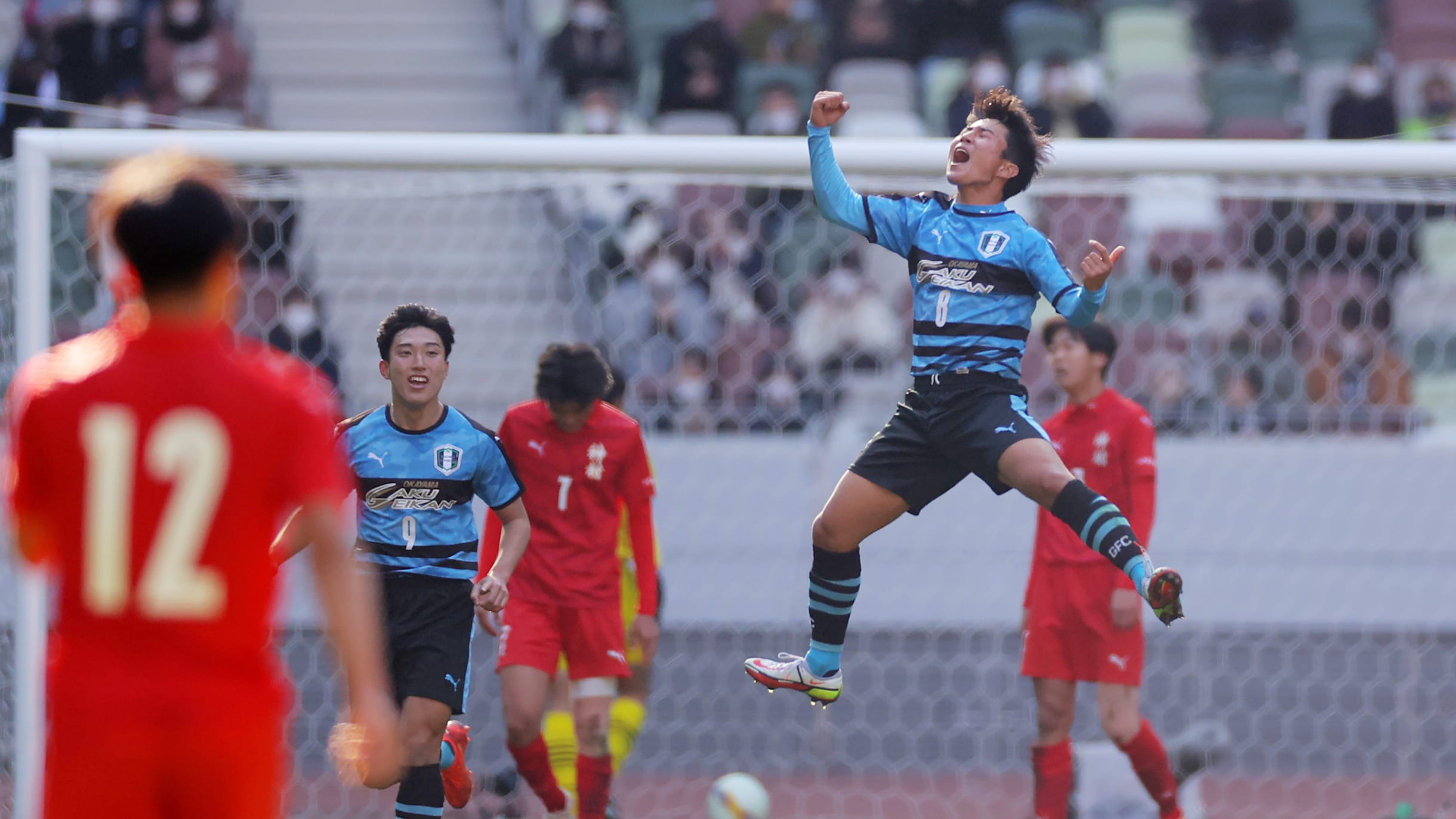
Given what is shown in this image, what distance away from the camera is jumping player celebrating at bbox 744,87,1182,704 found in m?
4.02

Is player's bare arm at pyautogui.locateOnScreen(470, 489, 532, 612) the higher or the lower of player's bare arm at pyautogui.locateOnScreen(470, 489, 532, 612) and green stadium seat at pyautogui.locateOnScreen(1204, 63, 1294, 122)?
the lower

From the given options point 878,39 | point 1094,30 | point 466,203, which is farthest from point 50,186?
point 1094,30

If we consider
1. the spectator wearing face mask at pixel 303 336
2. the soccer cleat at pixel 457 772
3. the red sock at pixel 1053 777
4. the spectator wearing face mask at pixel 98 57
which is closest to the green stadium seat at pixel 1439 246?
the red sock at pixel 1053 777

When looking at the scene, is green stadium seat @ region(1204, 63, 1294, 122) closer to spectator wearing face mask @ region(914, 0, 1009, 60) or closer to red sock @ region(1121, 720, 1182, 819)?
spectator wearing face mask @ region(914, 0, 1009, 60)

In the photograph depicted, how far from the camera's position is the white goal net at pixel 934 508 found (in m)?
7.07

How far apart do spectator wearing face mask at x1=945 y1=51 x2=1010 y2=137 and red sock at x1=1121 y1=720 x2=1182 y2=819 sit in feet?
15.9

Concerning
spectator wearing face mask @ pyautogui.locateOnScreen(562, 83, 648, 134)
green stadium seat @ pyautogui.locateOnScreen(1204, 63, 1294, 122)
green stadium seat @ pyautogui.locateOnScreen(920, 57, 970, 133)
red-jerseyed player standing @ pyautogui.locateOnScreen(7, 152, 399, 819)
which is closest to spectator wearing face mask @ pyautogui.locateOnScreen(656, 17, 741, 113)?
spectator wearing face mask @ pyautogui.locateOnScreen(562, 83, 648, 134)

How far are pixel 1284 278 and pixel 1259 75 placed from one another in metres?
2.79

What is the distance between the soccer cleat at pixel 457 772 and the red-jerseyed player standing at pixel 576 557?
0.26 m

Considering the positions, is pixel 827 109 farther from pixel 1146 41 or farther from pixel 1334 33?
pixel 1334 33

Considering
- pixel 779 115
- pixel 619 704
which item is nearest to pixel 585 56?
pixel 779 115

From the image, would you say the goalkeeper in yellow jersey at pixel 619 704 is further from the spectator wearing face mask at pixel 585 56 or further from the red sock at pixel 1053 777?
the spectator wearing face mask at pixel 585 56

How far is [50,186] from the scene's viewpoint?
544 centimetres

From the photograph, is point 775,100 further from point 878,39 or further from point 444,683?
point 444,683
